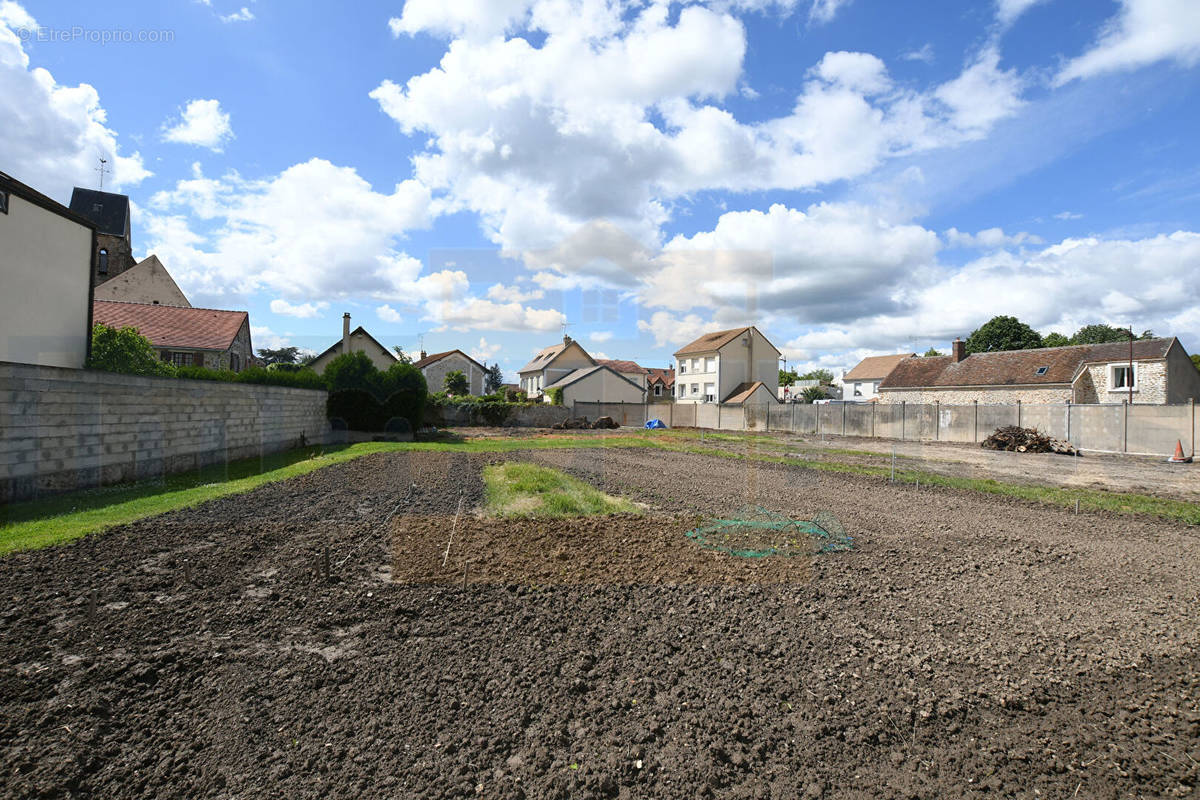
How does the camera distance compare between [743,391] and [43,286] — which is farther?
[743,391]

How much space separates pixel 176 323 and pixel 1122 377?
163ft

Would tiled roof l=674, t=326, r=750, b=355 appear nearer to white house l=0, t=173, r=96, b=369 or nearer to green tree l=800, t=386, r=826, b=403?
green tree l=800, t=386, r=826, b=403

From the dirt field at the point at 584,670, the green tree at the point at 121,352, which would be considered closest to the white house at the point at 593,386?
the green tree at the point at 121,352

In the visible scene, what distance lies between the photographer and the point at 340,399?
74.1ft

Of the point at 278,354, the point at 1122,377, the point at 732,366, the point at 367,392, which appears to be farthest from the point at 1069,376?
the point at 278,354

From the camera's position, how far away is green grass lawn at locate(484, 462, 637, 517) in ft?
27.6

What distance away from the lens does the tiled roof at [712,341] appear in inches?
1800

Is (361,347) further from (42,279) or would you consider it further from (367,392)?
(42,279)

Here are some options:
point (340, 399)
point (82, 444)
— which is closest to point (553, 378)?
point (340, 399)

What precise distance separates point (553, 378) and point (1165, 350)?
4374 cm

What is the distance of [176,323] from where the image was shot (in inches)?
1059

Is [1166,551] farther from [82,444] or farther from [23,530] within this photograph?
[82,444]

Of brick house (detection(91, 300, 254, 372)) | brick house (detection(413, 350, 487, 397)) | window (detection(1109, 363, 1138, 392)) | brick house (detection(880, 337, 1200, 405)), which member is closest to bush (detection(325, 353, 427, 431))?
brick house (detection(91, 300, 254, 372))

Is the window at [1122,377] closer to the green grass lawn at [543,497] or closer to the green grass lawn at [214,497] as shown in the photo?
the green grass lawn at [214,497]
